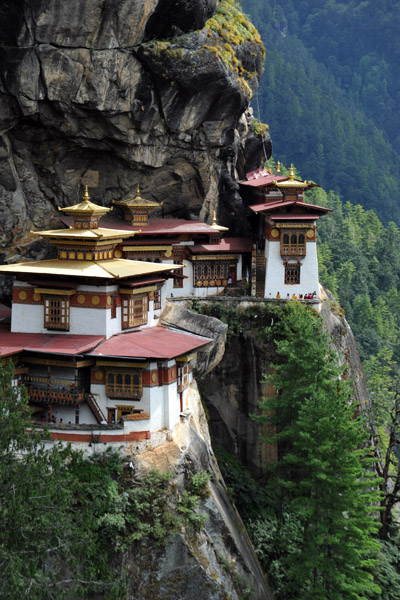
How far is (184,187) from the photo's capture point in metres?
40.1

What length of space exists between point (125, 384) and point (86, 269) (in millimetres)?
4176

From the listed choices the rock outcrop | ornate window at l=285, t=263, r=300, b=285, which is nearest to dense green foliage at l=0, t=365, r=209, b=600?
the rock outcrop

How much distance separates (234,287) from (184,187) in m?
4.87

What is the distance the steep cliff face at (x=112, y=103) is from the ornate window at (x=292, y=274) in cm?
536

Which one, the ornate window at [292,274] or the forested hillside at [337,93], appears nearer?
the ornate window at [292,274]

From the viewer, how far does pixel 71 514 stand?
22.1 m

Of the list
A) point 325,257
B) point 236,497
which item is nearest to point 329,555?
point 236,497

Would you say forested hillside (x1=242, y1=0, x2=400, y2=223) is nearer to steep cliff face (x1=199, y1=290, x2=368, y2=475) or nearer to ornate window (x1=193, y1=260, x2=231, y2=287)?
ornate window (x1=193, y1=260, x2=231, y2=287)

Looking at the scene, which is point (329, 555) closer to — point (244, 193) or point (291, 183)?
point (291, 183)

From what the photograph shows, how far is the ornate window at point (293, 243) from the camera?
3784 centimetres

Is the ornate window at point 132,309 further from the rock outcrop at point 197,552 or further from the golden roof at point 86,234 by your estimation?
the rock outcrop at point 197,552

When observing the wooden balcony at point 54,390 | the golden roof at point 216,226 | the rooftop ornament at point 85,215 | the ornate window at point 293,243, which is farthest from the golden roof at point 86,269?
the golden roof at point 216,226

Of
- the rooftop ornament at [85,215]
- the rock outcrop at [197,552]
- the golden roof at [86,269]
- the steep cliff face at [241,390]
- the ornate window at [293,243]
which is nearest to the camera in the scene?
the rock outcrop at [197,552]

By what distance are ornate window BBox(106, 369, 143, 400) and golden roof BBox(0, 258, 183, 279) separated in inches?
124
